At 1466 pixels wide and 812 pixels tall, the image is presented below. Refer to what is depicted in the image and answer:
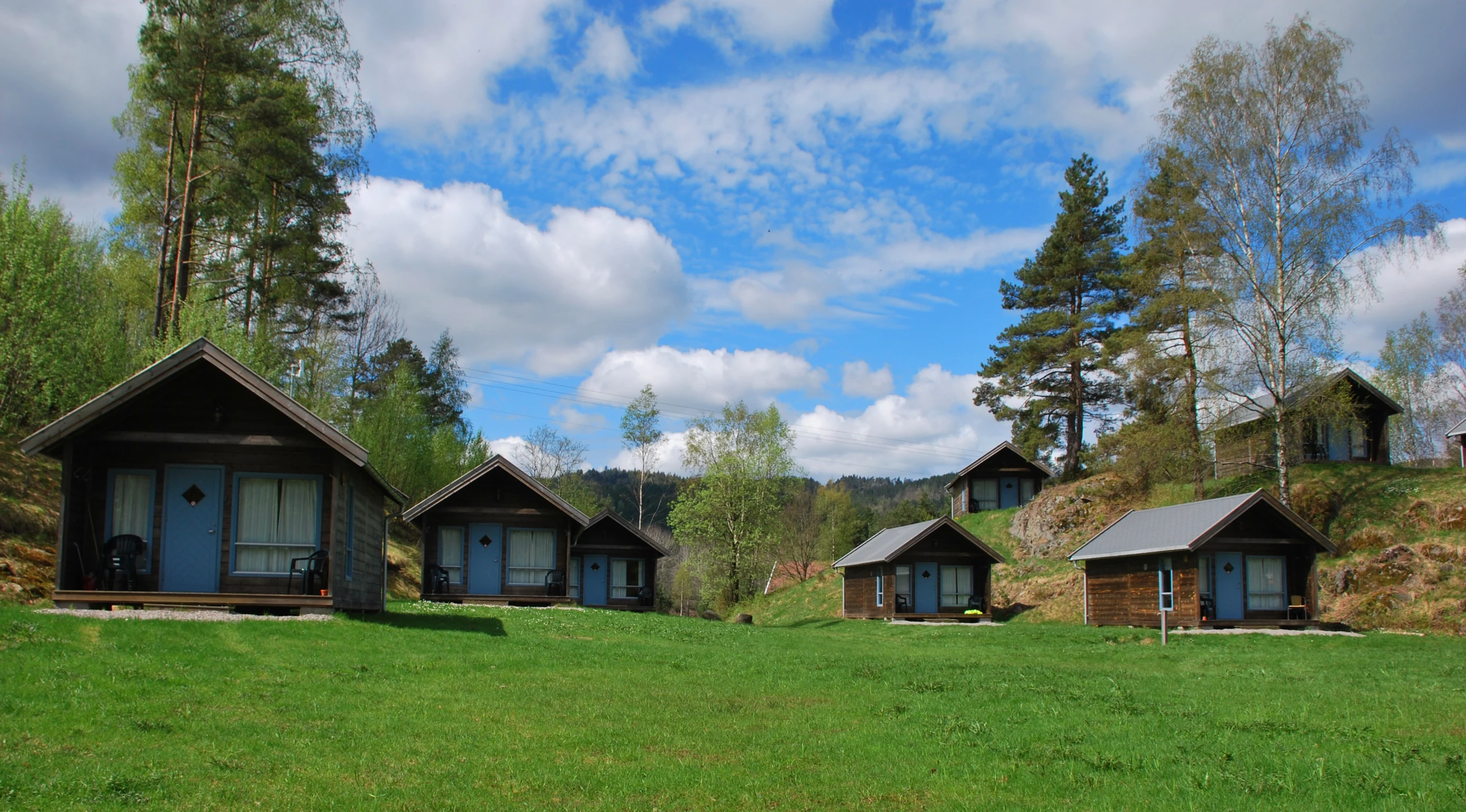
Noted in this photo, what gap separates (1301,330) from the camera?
30672 mm

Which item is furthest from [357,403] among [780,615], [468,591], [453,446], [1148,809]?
[1148,809]

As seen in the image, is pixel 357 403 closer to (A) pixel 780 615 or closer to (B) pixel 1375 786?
(A) pixel 780 615

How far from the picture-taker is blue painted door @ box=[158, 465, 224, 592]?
57.2 ft

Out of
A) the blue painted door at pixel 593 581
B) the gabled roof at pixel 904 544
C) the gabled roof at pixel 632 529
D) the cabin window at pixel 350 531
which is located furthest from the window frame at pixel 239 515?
the gabled roof at pixel 904 544

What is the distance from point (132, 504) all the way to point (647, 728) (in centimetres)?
1278

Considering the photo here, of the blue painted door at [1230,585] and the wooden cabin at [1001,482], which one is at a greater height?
the wooden cabin at [1001,482]

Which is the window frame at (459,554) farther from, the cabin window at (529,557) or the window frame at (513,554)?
the cabin window at (529,557)

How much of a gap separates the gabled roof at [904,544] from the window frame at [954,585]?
4.27ft

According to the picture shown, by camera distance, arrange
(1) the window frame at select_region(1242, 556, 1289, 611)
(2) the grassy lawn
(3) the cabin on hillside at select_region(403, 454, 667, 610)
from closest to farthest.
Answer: (2) the grassy lawn < (1) the window frame at select_region(1242, 556, 1289, 611) < (3) the cabin on hillside at select_region(403, 454, 667, 610)

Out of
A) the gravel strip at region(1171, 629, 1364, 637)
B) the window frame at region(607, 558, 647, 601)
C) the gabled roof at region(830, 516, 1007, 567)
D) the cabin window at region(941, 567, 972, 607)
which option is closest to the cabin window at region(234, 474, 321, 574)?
the window frame at region(607, 558, 647, 601)

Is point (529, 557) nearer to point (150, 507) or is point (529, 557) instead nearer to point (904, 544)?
point (904, 544)

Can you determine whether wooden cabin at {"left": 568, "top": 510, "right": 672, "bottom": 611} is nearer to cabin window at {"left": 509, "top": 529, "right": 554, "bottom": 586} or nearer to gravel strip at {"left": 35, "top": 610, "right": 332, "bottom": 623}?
cabin window at {"left": 509, "top": 529, "right": 554, "bottom": 586}

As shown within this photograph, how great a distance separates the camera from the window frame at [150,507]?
17219 mm

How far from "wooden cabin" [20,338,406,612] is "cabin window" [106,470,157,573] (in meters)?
0.02
